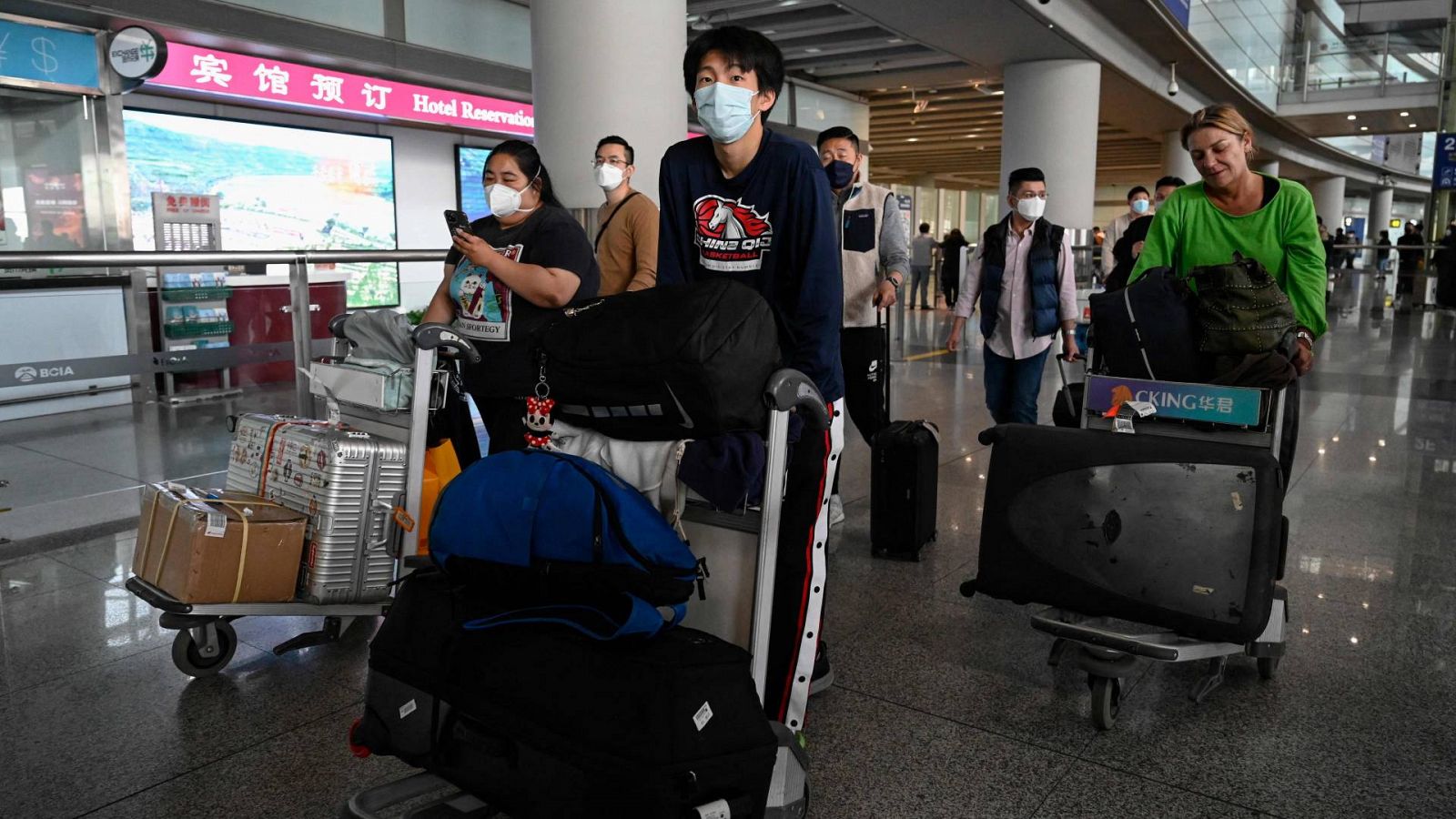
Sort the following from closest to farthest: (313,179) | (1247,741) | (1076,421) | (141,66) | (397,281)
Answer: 1. (1247,741)
2. (1076,421)
3. (397,281)
4. (141,66)
5. (313,179)

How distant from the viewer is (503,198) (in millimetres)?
3166

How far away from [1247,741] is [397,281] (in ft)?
16.3

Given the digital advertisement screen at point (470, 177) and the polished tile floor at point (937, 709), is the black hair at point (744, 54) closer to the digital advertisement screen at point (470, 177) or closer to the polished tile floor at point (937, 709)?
the polished tile floor at point (937, 709)

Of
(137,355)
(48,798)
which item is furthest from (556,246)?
(137,355)

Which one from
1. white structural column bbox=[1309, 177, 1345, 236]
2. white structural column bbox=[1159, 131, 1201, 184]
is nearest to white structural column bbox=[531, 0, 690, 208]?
white structural column bbox=[1159, 131, 1201, 184]

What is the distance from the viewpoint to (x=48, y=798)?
230 centimetres

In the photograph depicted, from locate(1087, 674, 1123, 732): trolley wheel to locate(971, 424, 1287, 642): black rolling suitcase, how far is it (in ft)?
0.61

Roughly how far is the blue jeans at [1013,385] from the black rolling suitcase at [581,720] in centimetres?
319

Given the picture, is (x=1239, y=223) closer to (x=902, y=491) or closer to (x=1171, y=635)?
(x=1171, y=635)

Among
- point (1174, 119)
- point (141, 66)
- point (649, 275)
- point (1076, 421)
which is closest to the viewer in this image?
point (1076, 421)

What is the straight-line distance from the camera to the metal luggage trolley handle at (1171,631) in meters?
2.64

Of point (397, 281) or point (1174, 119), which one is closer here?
point (397, 281)

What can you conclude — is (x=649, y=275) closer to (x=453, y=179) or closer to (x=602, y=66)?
(x=602, y=66)

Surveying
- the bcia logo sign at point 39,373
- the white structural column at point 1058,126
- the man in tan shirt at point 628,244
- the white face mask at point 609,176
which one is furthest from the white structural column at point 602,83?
the white structural column at point 1058,126
